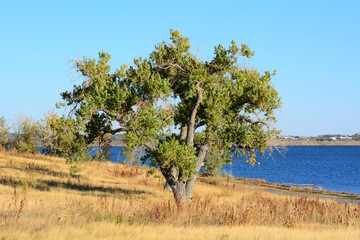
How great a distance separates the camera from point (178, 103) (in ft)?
71.5

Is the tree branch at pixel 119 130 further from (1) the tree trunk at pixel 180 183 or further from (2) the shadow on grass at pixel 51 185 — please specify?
(2) the shadow on grass at pixel 51 185

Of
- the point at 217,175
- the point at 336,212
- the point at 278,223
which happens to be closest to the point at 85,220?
the point at 278,223

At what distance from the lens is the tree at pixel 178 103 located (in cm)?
1927

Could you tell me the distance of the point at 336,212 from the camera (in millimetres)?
16438

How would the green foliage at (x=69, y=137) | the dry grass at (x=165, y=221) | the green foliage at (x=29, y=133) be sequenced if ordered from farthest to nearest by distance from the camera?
1. the green foliage at (x=29, y=133)
2. the green foliage at (x=69, y=137)
3. the dry grass at (x=165, y=221)

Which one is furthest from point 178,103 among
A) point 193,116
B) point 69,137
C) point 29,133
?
point 29,133

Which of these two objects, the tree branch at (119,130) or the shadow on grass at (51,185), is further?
the shadow on grass at (51,185)

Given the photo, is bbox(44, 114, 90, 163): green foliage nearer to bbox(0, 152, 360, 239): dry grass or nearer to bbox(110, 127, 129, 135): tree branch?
bbox(110, 127, 129, 135): tree branch

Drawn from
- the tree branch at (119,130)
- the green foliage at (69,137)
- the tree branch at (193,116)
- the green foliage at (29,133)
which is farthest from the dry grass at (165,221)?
the green foliage at (29,133)

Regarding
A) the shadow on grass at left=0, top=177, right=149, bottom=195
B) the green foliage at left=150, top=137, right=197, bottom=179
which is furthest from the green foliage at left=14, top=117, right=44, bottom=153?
the green foliage at left=150, top=137, right=197, bottom=179

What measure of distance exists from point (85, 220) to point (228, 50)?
12927mm

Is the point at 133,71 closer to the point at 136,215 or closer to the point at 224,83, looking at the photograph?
the point at 224,83

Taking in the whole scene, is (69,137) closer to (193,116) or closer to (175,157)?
(175,157)

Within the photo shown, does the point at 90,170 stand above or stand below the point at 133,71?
below
